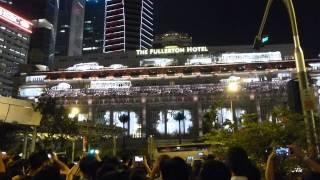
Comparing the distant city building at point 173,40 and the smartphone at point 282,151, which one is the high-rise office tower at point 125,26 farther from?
the smartphone at point 282,151

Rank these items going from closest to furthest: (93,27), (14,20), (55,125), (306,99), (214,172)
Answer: (214,172), (306,99), (55,125), (14,20), (93,27)

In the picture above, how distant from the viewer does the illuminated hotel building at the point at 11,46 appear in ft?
453

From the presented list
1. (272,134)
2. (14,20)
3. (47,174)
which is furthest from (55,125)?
(14,20)

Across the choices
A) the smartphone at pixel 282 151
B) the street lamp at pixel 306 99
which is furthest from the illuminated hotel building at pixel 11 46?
the smartphone at pixel 282 151

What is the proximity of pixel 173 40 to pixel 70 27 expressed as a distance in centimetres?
6223

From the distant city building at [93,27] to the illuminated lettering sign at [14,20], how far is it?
47.6 metres

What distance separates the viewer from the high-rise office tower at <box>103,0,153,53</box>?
157 metres

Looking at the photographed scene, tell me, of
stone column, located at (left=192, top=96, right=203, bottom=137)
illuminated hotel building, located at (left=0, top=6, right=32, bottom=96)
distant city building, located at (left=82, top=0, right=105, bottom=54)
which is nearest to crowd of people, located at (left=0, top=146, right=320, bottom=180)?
stone column, located at (left=192, top=96, right=203, bottom=137)

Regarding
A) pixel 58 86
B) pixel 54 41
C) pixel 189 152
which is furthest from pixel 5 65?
pixel 189 152

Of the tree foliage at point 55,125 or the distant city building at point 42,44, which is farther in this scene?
the distant city building at point 42,44

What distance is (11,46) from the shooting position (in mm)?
148875

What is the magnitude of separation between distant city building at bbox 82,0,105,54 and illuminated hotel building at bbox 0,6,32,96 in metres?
38.8

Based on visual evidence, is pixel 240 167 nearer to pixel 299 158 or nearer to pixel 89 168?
pixel 299 158

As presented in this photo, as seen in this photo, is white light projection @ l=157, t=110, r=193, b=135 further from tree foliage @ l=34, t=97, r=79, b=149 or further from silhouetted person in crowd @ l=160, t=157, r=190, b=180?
silhouetted person in crowd @ l=160, t=157, r=190, b=180
